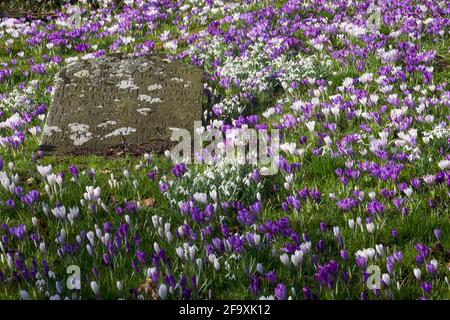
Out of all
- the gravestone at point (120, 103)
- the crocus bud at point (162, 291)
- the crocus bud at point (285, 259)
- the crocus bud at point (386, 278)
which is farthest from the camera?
the gravestone at point (120, 103)

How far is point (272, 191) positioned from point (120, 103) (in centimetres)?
346

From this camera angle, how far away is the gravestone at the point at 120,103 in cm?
838

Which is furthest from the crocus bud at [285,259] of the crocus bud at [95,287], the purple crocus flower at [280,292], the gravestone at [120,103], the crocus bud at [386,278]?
the gravestone at [120,103]

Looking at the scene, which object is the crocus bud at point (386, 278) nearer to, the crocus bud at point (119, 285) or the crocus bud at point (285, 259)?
the crocus bud at point (285, 259)

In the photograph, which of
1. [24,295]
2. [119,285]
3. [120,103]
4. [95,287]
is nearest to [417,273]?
[119,285]

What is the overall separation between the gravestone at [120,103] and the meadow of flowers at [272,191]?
0.40 metres

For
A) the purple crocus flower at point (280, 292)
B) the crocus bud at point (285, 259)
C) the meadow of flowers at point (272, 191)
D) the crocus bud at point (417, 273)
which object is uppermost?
the meadow of flowers at point (272, 191)

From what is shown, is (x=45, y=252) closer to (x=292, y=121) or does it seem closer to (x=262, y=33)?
(x=292, y=121)

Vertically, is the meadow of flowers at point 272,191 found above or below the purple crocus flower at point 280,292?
above

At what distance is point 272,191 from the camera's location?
21.4ft

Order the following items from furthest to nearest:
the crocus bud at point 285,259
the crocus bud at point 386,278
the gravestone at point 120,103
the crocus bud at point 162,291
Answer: the gravestone at point 120,103, the crocus bud at point 285,259, the crocus bud at point 386,278, the crocus bud at point 162,291

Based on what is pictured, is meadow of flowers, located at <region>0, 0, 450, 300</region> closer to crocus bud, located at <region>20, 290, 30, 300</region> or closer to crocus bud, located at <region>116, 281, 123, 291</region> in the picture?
crocus bud, located at <region>20, 290, 30, 300</region>

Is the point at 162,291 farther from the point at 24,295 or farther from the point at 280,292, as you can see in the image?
the point at 24,295
